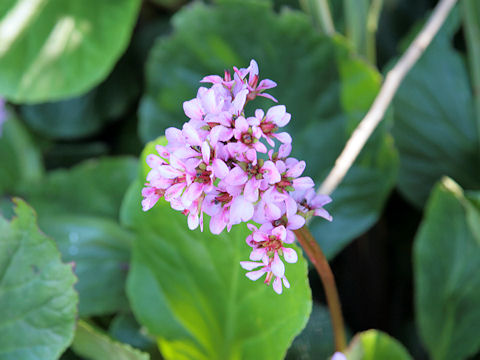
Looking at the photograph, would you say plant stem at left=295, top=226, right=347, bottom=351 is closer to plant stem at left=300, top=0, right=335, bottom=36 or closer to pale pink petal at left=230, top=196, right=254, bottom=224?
pale pink petal at left=230, top=196, right=254, bottom=224

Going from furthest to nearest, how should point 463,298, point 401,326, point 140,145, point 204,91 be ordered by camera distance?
point 140,145, point 401,326, point 463,298, point 204,91

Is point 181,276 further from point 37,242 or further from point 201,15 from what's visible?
point 201,15

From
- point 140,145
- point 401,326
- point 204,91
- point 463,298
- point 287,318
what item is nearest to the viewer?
point 204,91

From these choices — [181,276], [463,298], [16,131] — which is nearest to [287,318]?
[181,276]

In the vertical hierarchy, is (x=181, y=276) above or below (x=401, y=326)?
above

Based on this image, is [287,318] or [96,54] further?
[96,54]

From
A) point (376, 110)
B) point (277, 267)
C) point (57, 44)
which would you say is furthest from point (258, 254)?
point (57, 44)

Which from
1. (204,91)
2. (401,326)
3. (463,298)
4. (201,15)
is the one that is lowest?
(401,326)
